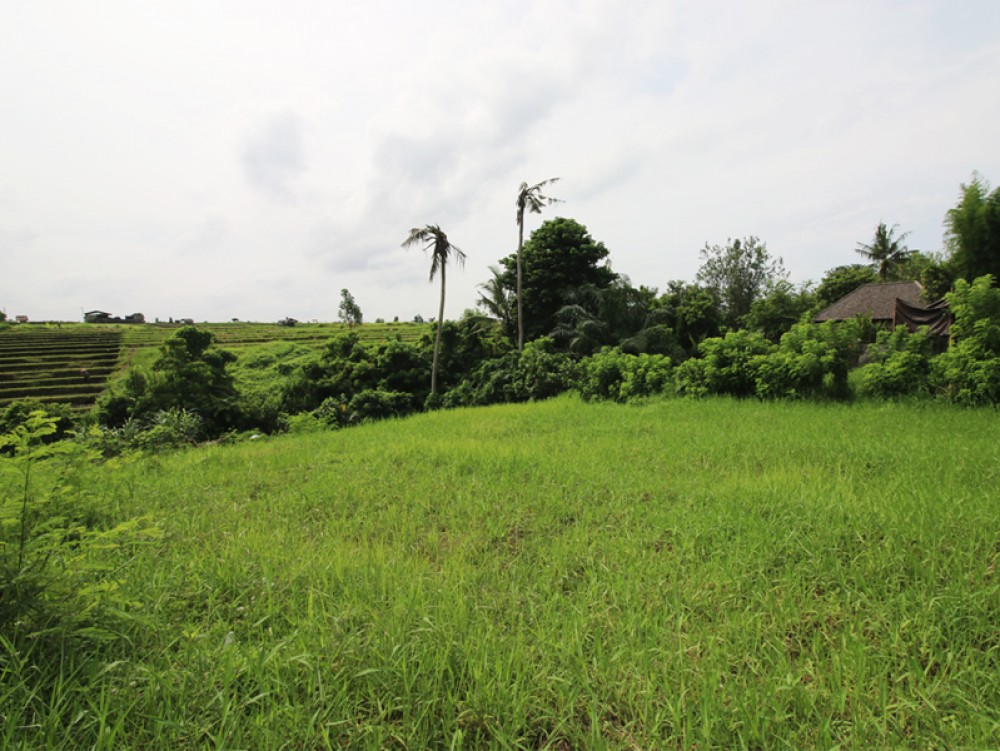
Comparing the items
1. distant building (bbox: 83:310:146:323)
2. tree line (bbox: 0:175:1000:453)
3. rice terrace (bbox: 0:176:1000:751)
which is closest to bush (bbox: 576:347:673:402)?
tree line (bbox: 0:175:1000:453)

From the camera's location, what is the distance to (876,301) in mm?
21016

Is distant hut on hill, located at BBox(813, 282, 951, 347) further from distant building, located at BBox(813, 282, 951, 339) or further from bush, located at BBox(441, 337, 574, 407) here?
bush, located at BBox(441, 337, 574, 407)

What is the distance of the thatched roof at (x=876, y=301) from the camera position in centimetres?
1986

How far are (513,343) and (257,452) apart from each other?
1378 cm

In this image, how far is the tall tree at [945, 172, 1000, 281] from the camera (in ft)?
28.3

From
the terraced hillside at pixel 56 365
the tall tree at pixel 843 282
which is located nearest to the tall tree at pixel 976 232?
the tall tree at pixel 843 282

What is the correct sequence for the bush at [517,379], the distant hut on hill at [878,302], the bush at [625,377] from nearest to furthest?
the bush at [625,377] < the bush at [517,379] < the distant hut on hill at [878,302]

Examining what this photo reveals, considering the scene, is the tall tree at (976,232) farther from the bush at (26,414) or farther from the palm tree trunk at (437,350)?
the bush at (26,414)

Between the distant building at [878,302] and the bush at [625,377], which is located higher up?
the distant building at [878,302]

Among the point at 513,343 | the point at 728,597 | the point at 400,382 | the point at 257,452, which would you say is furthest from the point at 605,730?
the point at 513,343

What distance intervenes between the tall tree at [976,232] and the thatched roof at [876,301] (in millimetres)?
10814

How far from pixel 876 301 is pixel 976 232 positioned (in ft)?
49.1

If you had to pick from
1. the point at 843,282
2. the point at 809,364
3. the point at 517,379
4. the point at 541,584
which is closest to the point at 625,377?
the point at 809,364

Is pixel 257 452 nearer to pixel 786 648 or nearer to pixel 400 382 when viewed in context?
pixel 786 648
